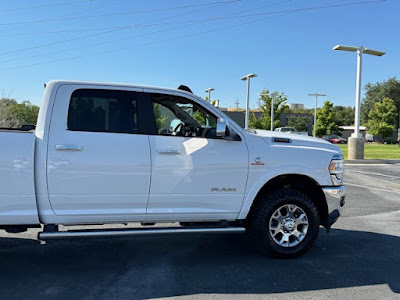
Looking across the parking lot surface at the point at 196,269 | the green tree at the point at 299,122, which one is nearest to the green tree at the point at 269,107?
the green tree at the point at 299,122

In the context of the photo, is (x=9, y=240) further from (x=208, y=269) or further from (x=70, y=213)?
(x=208, y=269)

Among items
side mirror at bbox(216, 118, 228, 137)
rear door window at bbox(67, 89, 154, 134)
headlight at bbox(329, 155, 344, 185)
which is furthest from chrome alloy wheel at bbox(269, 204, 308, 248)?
rear door window at bbox(67, 89, 154, 134)

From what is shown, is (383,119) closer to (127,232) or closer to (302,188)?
(302,188)

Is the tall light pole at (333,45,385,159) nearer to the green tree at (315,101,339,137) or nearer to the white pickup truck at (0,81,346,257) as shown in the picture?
the white pickup truck at (0,81,346,257)

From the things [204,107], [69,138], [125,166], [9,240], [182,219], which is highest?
[204,107]

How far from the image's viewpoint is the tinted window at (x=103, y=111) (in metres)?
4.19

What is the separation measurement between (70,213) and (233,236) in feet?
8.88

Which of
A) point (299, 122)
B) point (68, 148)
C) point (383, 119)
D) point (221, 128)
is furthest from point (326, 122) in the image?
point (68, 148)

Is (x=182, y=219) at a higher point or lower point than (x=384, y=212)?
higher

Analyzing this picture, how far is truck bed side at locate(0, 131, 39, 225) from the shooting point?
3.84 m

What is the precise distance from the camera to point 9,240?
17.9ft

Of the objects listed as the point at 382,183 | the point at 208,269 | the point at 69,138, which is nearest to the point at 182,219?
the point at 208,269

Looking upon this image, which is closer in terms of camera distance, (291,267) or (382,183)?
(291,267)

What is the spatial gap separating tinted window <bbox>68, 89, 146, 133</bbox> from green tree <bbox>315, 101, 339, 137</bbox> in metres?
59.0
